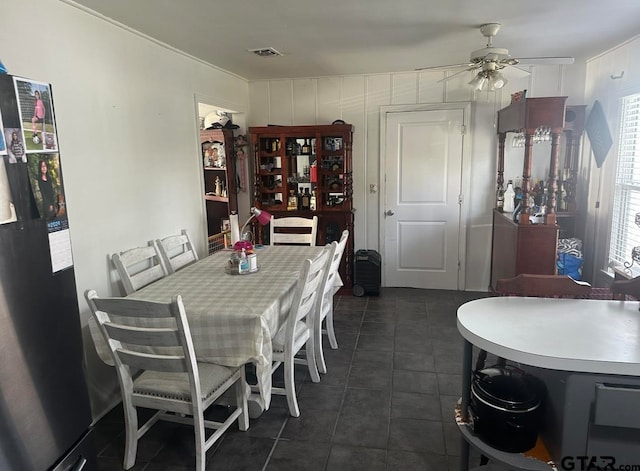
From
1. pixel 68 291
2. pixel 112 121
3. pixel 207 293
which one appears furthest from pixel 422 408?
pixel 112 121

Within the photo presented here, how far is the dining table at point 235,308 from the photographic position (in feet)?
7.14

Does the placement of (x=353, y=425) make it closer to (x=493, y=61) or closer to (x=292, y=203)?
(x=493, y=61)

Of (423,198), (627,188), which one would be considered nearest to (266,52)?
(423,198)

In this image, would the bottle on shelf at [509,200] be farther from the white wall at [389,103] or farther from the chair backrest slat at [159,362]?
the chair backrest slat at [159,362]

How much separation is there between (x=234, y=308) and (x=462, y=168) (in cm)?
334

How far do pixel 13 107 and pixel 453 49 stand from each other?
134 inches

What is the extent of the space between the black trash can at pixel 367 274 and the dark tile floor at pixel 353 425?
106cm

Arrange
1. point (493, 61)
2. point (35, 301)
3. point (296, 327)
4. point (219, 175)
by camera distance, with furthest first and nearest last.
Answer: point (219, 175), point (493, 61), point (296, 327), point (35, 301)

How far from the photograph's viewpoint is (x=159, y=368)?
2.00m

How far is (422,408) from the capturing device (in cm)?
269

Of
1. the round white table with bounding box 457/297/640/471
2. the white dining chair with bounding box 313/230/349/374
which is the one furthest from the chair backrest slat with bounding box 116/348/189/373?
the round white table with bounding box 457/297/640/471

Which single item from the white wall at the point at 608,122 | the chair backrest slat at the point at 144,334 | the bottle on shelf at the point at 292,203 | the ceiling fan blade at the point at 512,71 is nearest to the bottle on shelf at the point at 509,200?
the white wall at the point at 608,122

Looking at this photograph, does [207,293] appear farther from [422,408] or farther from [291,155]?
[291,155]

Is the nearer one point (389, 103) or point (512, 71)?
point (512, 71)
